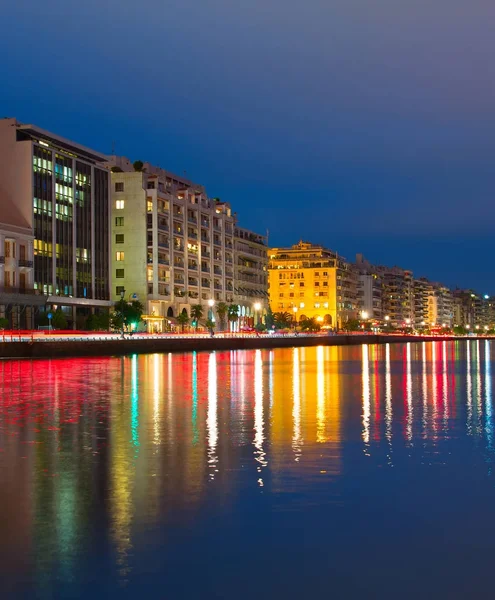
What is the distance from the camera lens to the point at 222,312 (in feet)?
465

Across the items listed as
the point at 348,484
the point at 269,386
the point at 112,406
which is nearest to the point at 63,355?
the point at 269,386

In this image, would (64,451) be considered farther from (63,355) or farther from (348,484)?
(63,355)

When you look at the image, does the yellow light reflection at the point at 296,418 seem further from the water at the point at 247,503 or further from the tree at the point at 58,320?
the tree at the point at 58,320

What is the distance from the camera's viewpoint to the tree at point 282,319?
176 meters

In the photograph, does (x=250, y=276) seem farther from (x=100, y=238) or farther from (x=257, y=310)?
(x=100, y=238)

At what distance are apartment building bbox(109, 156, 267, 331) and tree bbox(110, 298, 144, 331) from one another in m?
2.75

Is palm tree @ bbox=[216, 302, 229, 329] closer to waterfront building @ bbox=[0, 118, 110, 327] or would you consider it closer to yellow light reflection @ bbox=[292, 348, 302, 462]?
waterfront building @ bbox=[0, 118, 110, 327]

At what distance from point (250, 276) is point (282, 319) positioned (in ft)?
91.0

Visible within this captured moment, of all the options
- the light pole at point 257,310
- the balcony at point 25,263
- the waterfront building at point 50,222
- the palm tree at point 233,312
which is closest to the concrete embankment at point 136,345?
the waterfront building at point 50,222

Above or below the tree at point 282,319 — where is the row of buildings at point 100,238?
above

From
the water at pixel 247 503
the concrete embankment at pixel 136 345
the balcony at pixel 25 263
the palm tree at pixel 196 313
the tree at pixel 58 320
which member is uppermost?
the balcony at pixel 25 263

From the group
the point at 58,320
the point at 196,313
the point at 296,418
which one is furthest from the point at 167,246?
the point at 296,418

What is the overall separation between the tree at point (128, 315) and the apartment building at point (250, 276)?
46.4 m

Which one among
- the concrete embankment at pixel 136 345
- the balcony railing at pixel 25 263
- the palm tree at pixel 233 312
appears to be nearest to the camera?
the concrete embankment at pixel 136 345
